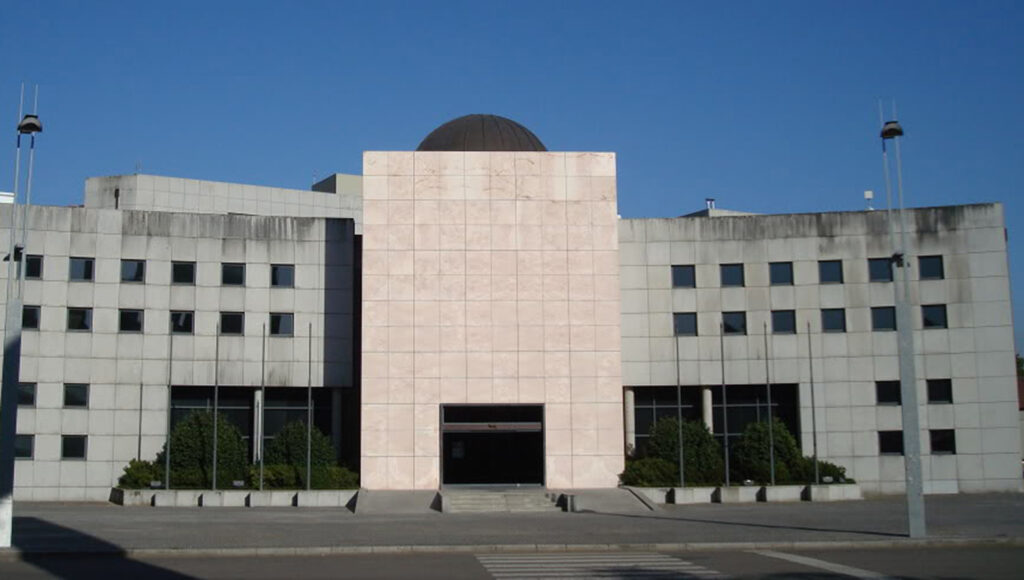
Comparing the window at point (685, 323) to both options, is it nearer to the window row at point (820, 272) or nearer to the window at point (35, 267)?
the window row at point (820, 272)

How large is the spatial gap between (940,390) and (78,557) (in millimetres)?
39761

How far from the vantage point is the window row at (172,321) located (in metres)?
49.8

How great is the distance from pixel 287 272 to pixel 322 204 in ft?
114

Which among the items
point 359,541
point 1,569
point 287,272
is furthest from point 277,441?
point 1,569

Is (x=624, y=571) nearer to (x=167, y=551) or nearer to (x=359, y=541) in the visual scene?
(x=359, y=541)

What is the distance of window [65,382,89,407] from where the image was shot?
4988 centimetres

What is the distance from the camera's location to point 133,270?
5134 centimetres

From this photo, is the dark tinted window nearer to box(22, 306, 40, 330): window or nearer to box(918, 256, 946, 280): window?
box(918, 256, 946, 280): window

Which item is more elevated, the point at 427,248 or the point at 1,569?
the point at 427,248

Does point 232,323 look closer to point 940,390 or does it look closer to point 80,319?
point 80,319

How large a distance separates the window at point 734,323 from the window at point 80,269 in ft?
100

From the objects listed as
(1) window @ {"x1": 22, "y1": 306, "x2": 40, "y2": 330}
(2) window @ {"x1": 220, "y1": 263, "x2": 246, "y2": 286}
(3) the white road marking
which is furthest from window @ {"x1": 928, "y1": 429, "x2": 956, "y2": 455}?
(1) window @ {"x1": 22, "y1": 306, "x2": 40, "y2": 330}

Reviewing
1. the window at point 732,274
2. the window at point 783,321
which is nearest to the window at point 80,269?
the window at point 732,274

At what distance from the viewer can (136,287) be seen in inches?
2014
